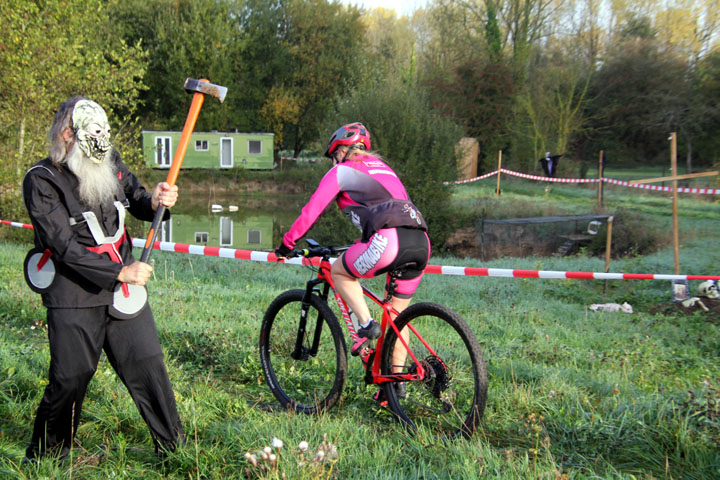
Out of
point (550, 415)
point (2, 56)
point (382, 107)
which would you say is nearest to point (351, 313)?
point (550, 415)

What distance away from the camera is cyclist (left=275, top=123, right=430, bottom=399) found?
3727 mm

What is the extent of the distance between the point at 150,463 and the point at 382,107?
1789 centimetres

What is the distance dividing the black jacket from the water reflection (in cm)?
1815

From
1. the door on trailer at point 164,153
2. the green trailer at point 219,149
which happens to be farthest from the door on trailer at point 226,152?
the door on trailer at point 164,153

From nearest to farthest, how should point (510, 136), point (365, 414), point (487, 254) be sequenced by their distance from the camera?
point (365, 414) < point (487, 254) < point (510, 136)

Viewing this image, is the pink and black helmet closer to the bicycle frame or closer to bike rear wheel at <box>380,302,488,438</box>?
the bicycle frame

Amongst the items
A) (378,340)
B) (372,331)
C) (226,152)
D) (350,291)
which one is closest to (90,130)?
(350,291)

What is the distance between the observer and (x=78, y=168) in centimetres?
306

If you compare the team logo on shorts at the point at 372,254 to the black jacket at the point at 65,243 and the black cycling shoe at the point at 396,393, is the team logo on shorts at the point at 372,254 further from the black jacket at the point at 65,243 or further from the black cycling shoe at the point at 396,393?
the black jacket at the point at 65,243

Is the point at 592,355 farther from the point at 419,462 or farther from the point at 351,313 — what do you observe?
the point at 419,462

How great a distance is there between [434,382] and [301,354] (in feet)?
3.89

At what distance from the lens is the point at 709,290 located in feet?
27.8

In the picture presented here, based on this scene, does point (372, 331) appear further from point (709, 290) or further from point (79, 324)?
point (709, 290)

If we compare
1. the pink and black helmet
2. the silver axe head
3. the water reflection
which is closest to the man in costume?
the silver axe head
